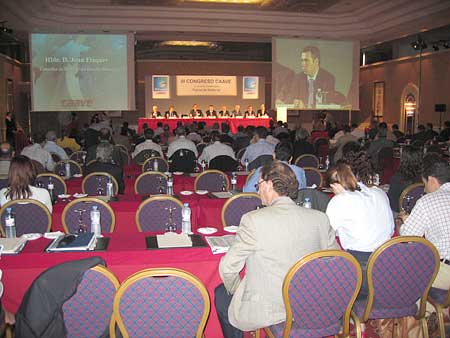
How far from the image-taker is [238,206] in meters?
4.51

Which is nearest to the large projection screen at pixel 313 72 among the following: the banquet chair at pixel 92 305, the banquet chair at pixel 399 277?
the banquet chair at pixel 399 277

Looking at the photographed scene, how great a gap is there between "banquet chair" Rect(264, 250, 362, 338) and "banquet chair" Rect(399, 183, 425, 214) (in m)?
2.53

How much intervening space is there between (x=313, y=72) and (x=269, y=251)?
1214 centimetres

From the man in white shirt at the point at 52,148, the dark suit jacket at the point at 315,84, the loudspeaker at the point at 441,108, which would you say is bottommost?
the man in white shirt at the point at 52,148

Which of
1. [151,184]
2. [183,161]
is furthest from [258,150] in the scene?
[151,184]

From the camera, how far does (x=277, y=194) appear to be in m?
2.75

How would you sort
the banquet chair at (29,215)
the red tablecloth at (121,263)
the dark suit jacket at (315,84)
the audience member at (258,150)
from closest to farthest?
the red tablecloth at (121,263) → the banquet chair at (29,215) → the audience member at (258,150) → the dark suit jacket at (315,84)

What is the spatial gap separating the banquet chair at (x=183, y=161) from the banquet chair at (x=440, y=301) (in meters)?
5.14

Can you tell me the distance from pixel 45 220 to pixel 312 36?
37.6 feet

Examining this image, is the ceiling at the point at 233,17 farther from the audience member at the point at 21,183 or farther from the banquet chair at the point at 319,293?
the banquet chair at the point at 319,293

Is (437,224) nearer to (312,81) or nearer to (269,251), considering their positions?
(269,251)

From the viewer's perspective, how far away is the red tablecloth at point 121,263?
3.02m

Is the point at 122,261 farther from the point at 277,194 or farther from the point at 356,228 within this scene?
the point at 356,228

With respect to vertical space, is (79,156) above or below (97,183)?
above
